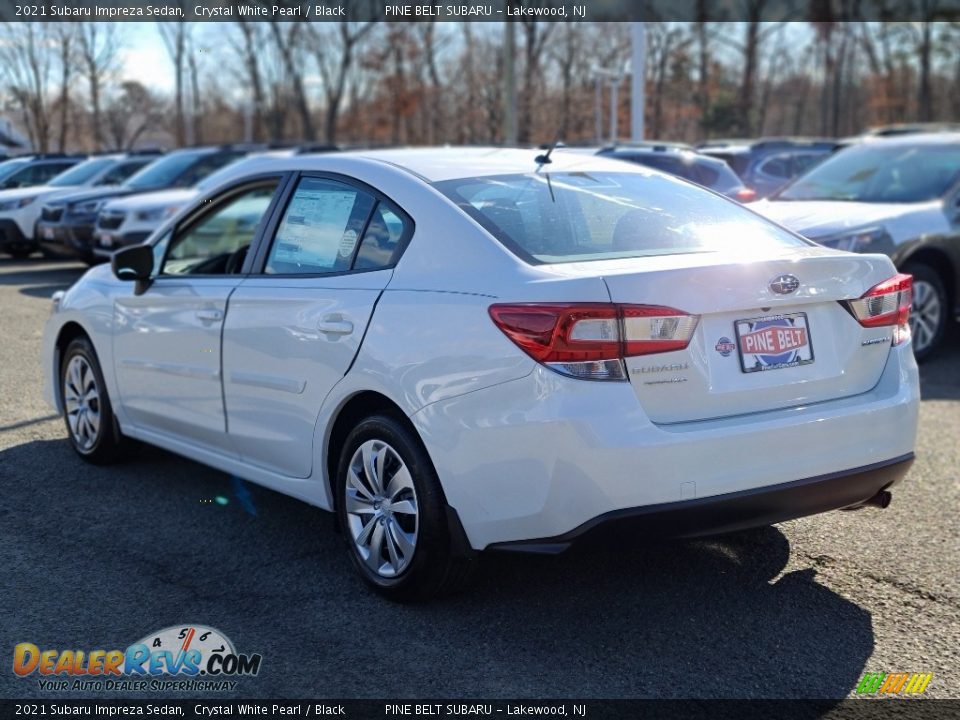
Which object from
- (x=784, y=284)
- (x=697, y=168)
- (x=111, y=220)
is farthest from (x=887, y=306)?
(x=111, y=220)

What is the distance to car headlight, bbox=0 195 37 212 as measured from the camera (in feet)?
48.1

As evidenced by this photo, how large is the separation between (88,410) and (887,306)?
13.4 ft

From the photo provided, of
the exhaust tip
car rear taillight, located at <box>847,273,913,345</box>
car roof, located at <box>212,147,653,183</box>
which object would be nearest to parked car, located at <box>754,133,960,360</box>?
car roof, located at <box>212,147,653,183</box>

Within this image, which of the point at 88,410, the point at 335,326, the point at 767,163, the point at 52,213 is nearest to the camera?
the point at 335,326

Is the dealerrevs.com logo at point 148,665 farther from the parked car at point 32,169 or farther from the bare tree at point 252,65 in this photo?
the bare tree at point 252,65

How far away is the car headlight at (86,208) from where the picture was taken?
1631cm

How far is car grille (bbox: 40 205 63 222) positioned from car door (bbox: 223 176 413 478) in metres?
12.6

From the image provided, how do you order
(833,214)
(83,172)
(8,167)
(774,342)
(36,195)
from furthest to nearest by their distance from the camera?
1. (83,172)
2. (36,195)
3. (8,167)
4. (833,214)
5. (774,342)

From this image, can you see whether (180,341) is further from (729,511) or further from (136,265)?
(729,511)

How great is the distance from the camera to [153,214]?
15164mm

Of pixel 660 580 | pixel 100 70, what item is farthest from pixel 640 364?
pixel 100 70

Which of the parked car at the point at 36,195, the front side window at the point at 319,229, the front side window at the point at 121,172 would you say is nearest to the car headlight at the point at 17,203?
the parked car at the point at 36,195

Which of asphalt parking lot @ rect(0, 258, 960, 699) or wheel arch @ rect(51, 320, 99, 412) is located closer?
asphalt parking lot @ rect(0, 258, 960, 699)

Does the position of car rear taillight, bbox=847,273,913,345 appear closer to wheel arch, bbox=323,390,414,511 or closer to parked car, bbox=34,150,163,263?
wheel arch, bbox=323,390,414,511
